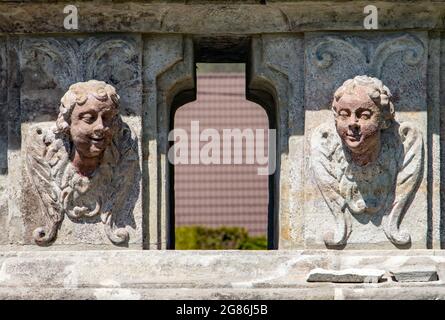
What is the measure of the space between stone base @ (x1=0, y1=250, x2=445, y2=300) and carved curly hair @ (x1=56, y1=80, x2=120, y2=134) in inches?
27.7

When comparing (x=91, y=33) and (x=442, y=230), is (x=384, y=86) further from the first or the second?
(x=91, y=33)

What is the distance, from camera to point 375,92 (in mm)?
9203

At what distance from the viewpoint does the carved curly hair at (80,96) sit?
9.20 metres

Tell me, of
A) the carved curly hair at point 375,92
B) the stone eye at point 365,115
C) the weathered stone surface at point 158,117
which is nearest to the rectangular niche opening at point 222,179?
the weathered stone surface at point 158,117

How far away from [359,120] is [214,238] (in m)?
11.2

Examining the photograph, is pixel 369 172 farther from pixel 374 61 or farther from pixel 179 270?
pixel 179 270

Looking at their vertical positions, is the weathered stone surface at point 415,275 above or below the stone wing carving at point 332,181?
below

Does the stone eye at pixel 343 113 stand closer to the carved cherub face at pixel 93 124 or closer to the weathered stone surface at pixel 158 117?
the weathered stone surface at pixel 158 117

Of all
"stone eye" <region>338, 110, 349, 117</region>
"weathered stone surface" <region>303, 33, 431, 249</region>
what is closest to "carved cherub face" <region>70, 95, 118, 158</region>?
"weathered stone surface" <region>303, 33, 431, 249</region>

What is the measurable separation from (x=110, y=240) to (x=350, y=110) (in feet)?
4.79

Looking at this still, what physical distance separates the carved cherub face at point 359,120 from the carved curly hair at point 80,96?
47.6 inches

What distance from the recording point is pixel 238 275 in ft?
30.1

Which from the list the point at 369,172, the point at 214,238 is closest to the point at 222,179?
the point at 214,238
